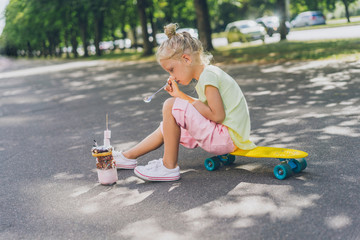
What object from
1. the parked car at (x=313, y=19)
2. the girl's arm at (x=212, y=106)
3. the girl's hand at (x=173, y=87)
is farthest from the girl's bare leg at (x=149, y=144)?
the parked car at (x=313, y=19)

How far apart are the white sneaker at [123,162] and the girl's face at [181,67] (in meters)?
1.01

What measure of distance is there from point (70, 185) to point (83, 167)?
1.93 ft

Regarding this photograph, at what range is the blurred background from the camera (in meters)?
23.7

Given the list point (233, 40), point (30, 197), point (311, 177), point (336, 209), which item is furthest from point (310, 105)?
point (233, 40)

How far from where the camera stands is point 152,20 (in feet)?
106

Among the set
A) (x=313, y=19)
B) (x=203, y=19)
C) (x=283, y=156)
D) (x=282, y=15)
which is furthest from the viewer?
(x=313, y=19)

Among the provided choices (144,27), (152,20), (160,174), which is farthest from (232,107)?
(152,20)

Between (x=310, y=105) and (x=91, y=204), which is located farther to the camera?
(x=310, y=105)

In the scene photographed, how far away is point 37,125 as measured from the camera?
750cm

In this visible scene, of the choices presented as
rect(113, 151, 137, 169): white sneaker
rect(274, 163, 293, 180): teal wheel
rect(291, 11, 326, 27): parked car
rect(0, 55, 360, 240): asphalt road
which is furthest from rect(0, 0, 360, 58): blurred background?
rect(274, 163, 293, 180): teal wheel

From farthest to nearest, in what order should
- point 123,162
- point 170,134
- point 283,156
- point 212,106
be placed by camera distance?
point 123,162 → point 170,134 → point 212,106 → point 283,156

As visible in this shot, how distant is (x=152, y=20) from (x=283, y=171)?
98.2 feet

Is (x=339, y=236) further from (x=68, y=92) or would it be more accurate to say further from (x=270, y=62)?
(x=270, y=62)

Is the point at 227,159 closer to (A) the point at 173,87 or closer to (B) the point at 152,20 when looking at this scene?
(A) the point at 173,87
